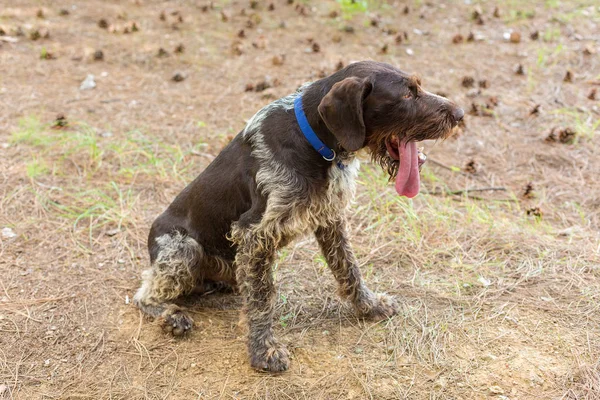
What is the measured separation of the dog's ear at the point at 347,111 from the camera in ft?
10.2

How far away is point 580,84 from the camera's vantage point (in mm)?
7621

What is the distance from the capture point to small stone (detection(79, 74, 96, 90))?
7350mm

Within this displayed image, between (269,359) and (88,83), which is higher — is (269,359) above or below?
below

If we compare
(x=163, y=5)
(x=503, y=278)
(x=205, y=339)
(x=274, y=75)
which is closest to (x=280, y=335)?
(x=205, y=339)

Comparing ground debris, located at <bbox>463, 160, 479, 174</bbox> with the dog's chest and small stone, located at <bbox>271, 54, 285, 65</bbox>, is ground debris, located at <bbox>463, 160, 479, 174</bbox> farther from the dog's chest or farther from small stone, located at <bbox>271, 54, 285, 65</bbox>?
small stone, located at <bbox>271, 54, 285, 65</bbox>

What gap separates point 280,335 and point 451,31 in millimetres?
7130

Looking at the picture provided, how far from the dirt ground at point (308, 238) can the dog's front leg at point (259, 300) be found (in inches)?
4.8

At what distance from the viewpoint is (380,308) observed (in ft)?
13.0

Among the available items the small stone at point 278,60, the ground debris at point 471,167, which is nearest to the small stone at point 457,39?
the small stone at point 278,60

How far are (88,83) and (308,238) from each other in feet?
14.6

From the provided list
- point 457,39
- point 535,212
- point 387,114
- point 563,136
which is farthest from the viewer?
point 457,39

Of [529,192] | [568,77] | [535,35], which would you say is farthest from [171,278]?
[535,35]

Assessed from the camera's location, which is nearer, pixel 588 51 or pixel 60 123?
pixel 60 123

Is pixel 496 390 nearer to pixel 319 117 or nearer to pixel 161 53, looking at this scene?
pixel 319 117
